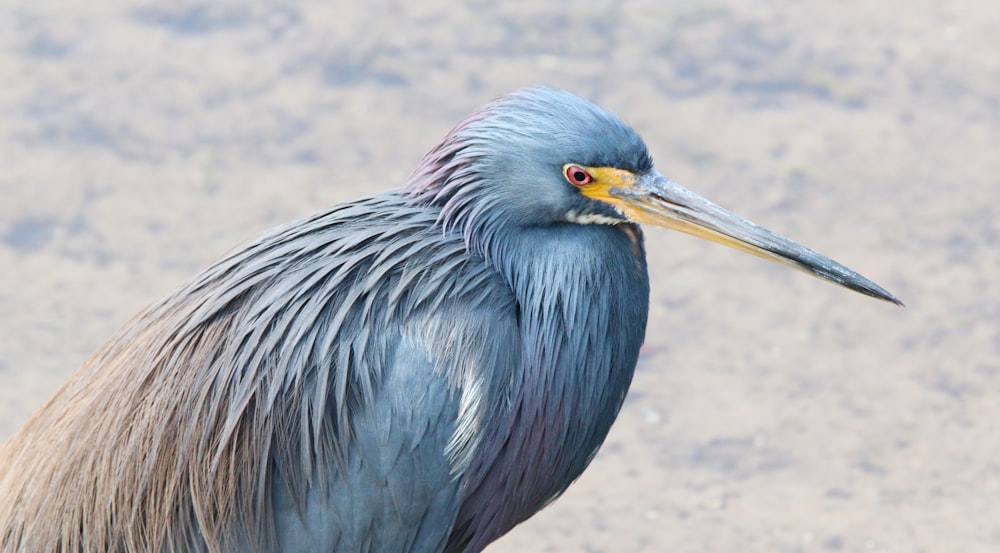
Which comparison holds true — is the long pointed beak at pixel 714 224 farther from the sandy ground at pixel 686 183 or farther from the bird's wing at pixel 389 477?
the sandy ground at pixel 686 183

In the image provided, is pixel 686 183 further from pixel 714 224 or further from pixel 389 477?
pixel 389 477

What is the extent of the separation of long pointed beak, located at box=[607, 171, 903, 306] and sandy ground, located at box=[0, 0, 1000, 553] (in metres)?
1.87

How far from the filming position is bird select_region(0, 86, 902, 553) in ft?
12.5

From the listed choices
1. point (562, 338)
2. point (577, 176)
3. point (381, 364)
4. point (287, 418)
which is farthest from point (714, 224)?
point (287, 418)

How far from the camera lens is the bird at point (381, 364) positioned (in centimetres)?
380

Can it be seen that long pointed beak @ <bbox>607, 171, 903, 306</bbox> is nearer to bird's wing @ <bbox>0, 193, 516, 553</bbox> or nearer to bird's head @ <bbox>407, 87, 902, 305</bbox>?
bird's head @ <bbox>407, 87, 902, 305</bbox>

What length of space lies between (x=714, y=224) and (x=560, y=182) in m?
0.49

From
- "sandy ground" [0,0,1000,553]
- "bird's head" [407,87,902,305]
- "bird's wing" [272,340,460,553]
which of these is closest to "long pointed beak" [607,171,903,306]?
"bird's head" [407,87,902,305]

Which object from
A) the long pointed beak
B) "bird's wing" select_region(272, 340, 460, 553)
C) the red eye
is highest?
the red eye

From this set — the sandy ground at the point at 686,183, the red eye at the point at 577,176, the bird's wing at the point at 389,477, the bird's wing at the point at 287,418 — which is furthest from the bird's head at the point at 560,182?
the sandy ground at the point at 686,183

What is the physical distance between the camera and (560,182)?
3.85 m

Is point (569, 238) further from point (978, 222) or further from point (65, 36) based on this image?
point (65, 36)

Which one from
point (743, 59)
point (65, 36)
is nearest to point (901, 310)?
point (743, 59)

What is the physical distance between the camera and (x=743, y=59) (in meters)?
8.17
